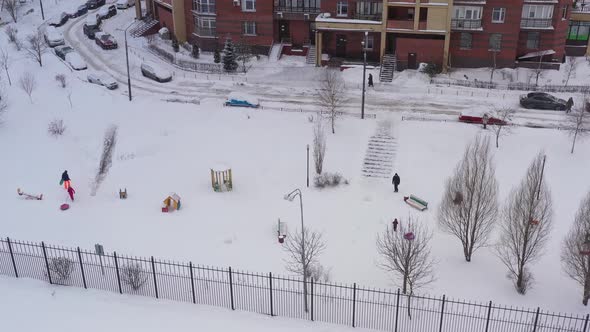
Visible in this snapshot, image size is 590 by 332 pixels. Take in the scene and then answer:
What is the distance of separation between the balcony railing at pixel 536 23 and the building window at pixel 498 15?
188 cm

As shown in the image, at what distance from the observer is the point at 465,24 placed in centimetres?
5359

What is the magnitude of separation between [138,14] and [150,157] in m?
33.7

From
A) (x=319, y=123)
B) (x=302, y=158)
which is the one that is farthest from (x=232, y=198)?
(x=319, y=123)

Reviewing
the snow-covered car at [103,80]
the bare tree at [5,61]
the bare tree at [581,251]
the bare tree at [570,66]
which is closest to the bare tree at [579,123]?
the bare tree at [570,66]

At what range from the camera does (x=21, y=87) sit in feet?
166

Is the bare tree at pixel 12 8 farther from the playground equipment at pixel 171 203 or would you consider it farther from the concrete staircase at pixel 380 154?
the concrete staircase at pixel 380 154

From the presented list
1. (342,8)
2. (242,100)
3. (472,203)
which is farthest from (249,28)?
(472,203)

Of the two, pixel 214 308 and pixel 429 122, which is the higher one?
pixel 429 122

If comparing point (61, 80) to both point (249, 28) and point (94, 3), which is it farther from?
point (94, 3)

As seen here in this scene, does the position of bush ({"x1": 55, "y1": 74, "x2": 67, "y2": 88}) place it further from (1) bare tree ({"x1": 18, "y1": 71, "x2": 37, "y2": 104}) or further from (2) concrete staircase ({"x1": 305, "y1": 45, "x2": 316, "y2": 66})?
(2) concrete staircase ({"x1": 305, "y1": 45, "x2": 316, "y2": 66})

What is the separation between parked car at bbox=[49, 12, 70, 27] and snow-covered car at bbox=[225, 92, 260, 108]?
3232 centimetres

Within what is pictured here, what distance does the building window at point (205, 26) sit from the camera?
58.7m

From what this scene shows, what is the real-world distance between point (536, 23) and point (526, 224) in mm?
32022

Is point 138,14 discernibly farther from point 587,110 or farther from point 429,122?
point 587,110
